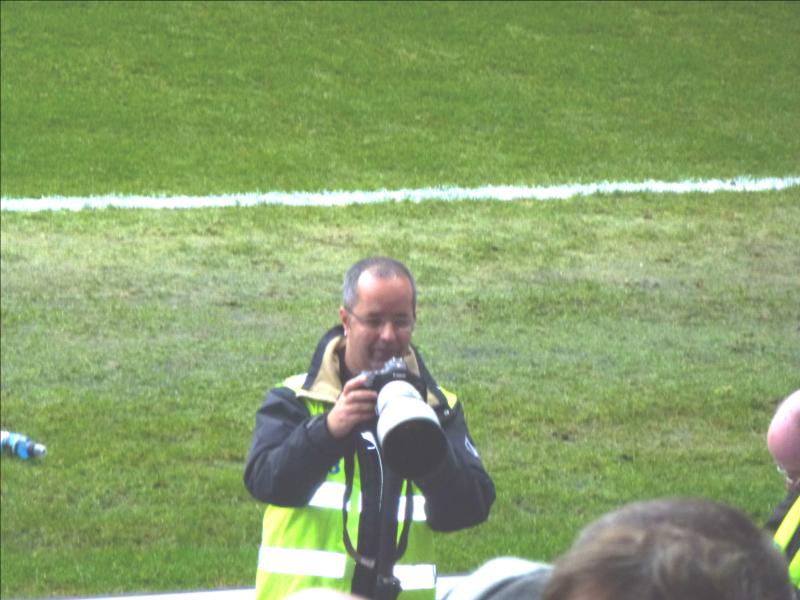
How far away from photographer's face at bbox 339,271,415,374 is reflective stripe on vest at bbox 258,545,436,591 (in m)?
0.43

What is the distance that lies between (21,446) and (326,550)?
4587 millimetres

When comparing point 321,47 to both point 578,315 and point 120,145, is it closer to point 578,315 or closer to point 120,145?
point 120,145

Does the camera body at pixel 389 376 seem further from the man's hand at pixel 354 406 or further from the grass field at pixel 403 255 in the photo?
the grass field at pixel 403 255

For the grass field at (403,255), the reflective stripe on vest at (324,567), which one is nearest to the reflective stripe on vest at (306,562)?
the reflective stripe on vest at (324,567)

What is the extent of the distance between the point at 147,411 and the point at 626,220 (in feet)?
12.7

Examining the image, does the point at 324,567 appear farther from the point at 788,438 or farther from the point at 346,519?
the point at 788,438

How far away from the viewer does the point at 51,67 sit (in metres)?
15.5

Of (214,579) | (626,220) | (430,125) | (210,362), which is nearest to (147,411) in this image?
(210,362)

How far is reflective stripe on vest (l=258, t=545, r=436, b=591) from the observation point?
11.2 feet

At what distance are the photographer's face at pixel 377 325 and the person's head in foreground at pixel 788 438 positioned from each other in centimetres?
95

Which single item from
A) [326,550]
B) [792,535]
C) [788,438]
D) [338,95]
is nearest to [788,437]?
[788,438]

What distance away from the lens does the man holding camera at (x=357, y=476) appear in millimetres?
3271

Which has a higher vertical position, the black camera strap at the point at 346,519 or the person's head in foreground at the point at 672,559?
the person's head in foreground at the point at 672,559

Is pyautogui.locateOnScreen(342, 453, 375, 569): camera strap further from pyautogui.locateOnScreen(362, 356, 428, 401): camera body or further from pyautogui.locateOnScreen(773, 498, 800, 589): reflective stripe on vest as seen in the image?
pyautogui.locateOnScreen(773, 498, 800, 589): reflective stripe on vest
